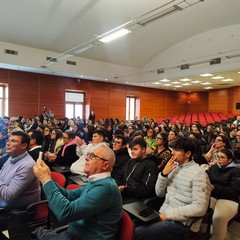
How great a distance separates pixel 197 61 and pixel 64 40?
6929mm

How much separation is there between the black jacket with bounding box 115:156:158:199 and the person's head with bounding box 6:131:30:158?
1.18 m

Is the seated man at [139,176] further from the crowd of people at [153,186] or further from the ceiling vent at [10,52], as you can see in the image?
the ceiling vent at [10,52]

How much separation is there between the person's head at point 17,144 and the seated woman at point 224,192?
204 centimetres

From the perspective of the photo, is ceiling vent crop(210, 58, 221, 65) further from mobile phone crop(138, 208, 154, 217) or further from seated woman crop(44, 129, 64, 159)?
mobile phone crop(138, 208, 154, 217)

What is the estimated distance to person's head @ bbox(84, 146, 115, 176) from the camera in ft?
4.99

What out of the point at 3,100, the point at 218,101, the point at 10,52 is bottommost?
the point at 3,100

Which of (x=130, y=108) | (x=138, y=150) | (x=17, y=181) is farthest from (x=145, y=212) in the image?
(x=130, y=108)

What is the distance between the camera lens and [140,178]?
2.44 m

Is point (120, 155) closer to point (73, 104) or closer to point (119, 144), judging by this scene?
point (119, 144)

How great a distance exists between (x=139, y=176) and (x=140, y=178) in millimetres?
24

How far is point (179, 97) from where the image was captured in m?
20.7

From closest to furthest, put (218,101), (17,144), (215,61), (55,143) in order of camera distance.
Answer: (17,144), (55,143), (215,61), (218,101)

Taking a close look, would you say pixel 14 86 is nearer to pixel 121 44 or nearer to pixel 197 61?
pixel 121 44

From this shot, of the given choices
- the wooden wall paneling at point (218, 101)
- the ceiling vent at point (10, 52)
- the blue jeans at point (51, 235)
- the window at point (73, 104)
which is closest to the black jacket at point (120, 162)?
the blue jeans at point (51, 235)
